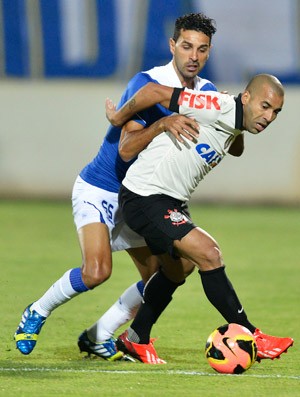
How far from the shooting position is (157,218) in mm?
6992

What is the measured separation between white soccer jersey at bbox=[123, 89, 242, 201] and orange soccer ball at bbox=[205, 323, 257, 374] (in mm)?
942

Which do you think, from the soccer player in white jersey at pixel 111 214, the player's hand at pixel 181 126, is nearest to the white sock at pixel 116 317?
the soccer player in white jersey at pixel 111 214

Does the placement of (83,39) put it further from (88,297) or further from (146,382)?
(146,382)

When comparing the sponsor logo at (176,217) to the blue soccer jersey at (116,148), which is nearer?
the sponsor logo at (176,217)

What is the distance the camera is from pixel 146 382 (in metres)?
6.59

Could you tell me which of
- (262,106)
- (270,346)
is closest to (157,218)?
(262,106)

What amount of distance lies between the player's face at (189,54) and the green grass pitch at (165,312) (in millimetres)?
1958

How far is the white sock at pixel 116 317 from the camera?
25.0 feet

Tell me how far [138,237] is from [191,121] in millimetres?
1084

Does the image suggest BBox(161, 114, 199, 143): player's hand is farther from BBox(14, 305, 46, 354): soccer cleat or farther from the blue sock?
BBox(14, 305, 46, 354): soccer cleat

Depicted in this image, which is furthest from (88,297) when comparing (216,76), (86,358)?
(216,76)

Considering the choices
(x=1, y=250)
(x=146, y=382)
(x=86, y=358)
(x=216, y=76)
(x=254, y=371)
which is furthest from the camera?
(x=216, y=76)

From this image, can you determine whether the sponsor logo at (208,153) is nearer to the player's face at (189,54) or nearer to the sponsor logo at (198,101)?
the sponsor logo at (198,101)

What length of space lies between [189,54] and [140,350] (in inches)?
80.9
